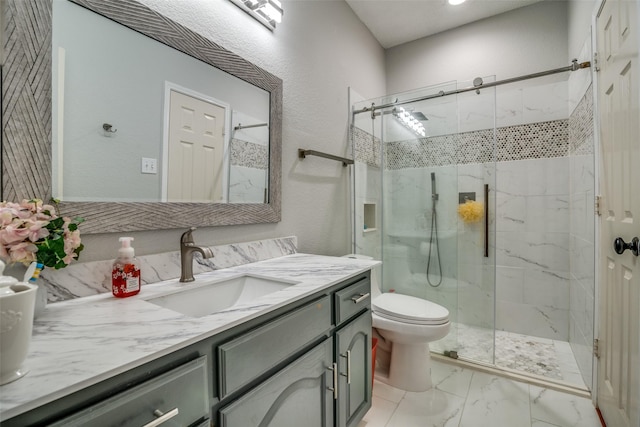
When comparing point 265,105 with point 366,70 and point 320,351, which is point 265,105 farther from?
point 366,70

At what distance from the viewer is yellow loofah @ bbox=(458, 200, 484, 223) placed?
7.02 ft

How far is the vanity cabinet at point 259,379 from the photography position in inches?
20.6

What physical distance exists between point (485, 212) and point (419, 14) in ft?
5.79

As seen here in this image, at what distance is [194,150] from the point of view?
49.1 inches

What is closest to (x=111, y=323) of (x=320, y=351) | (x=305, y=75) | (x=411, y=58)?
(x=320, y=351)

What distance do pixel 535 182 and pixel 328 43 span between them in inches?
77.9

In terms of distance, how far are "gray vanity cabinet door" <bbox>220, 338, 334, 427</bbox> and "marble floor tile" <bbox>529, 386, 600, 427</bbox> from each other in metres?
1.24

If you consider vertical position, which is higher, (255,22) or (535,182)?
(255,22)

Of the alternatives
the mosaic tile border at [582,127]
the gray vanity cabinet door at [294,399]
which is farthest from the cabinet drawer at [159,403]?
the mosaic tile border at [582,127]

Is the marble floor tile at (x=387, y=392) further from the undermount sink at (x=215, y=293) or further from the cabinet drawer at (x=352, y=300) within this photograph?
the undermount sink at (x=215, y=293)

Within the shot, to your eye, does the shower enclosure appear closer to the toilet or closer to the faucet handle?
the toilet

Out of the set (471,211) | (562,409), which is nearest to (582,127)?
(471,211)

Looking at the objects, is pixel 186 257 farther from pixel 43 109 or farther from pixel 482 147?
pixel 482 147

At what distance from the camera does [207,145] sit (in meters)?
1.30
